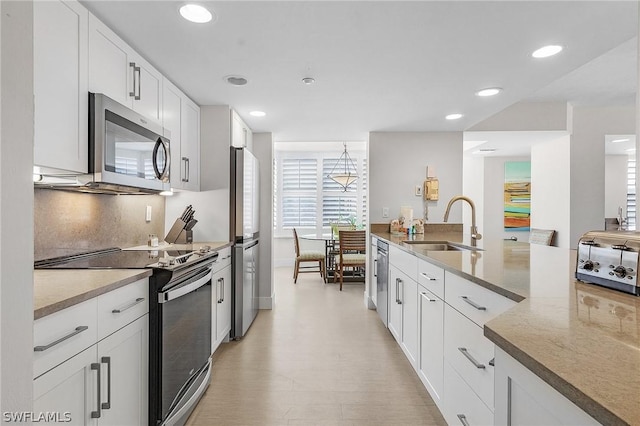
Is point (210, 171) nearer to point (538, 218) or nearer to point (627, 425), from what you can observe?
point (627, 425)

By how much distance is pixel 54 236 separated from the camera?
1.86 meters

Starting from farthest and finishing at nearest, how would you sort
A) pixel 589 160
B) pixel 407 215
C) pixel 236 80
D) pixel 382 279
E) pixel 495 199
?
pixel 495 199, pixel 589 160, pixel 407 215, pixel 382 279, pixel 236 80

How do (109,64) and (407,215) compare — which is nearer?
(109,64)

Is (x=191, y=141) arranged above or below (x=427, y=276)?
above

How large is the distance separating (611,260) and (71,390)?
1.78 m

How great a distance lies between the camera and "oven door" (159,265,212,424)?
1698 millimetres

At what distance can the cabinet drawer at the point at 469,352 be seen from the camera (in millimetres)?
1305

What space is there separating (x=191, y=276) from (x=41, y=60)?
1218mm

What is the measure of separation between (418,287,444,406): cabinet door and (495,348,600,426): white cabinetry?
109 cm

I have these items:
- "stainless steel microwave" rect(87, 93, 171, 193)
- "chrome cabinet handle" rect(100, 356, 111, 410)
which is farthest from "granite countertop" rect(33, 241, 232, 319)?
"stainless steel microwave" rect(87, 93, 171, 193)

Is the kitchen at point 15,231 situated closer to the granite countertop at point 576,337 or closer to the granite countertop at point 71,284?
the granite countertop at point 71,284

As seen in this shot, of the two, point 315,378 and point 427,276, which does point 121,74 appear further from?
point 315,378

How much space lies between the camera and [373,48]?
6.73 feet

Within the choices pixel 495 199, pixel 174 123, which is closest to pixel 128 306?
pixel 174 123
